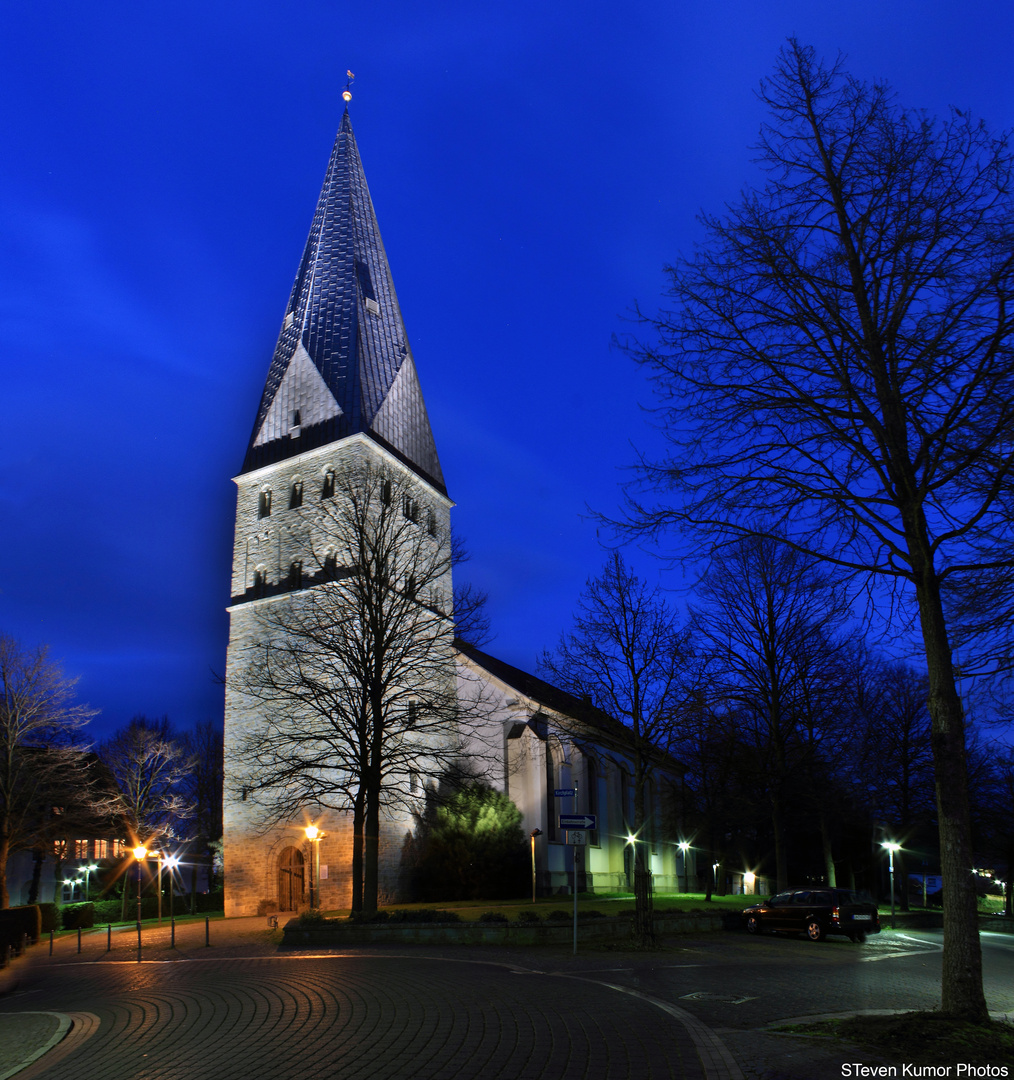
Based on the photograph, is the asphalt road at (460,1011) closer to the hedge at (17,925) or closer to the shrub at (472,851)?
the hedge at (17,925)

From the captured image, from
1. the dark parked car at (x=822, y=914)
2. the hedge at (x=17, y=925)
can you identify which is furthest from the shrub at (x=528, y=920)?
the hedge at (x=17, y=925)

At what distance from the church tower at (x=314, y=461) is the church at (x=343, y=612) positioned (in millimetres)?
79

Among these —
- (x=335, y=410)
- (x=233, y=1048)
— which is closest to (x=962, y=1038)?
(x=233, y=1048)

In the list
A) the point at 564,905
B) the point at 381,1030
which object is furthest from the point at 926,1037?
the point at 564,905

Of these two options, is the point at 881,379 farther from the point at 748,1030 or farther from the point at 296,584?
the point at 296,584

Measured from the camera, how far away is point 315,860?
102ft

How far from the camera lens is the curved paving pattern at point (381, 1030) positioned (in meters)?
7.53

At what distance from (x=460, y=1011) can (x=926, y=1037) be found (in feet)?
16.0

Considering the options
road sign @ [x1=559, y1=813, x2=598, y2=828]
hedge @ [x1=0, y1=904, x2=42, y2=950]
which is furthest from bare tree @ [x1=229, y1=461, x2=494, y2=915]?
road sign @ [x1=559, y1=813, x2=598, y2=828]

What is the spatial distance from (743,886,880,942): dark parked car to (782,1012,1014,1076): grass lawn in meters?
14.9

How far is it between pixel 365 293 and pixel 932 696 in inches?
1450

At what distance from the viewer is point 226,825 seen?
1396 inches

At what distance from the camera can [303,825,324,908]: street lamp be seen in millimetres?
29391

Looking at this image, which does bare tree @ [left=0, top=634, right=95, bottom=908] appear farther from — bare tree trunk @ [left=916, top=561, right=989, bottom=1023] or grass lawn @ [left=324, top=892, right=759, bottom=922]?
bare tree trunk @ [left=916, top=561, right=989, bottom=1023]
